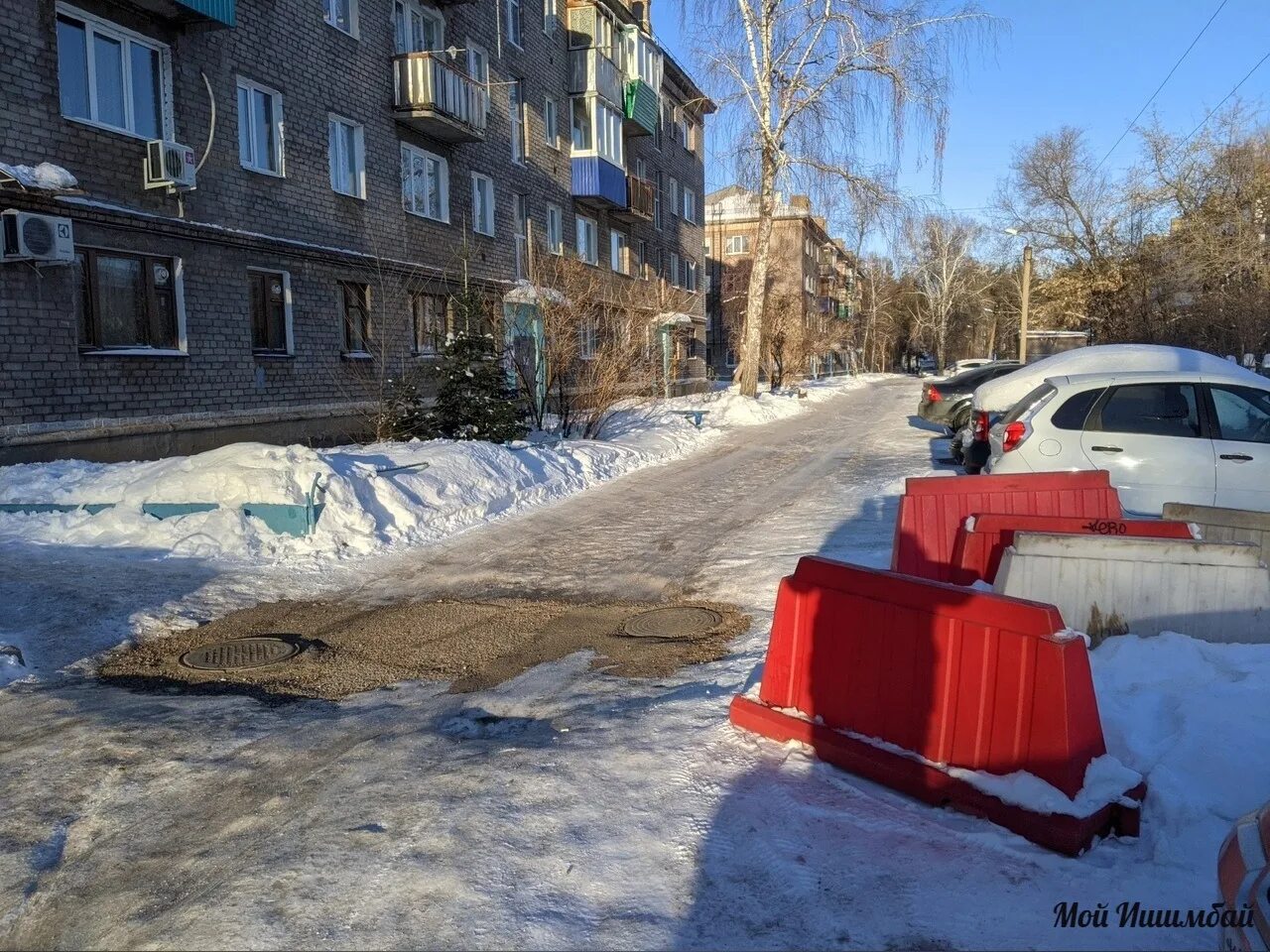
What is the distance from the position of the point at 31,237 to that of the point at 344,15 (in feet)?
30.1

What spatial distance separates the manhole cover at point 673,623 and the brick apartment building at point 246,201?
9.36 metres

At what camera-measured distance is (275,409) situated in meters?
15.9

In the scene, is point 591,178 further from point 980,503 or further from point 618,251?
point 980,503

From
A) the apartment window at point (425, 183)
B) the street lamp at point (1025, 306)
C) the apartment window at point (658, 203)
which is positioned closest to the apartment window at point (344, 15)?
the apartment window at point (425, 183)

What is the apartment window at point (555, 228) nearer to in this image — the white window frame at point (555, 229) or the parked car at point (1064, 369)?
the white window frame at point (555, 229)

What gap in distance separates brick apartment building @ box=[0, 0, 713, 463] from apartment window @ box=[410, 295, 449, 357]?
0.16ft

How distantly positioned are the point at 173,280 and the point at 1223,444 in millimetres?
13696

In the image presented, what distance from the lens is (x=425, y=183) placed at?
20672mm

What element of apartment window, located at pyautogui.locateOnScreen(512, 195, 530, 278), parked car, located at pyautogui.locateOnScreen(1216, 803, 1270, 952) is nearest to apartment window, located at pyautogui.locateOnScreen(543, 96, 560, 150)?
apartment window, located at pyautogui.locateOnScreen(512, 195, 530, 278)

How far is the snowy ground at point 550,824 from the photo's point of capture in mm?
2885

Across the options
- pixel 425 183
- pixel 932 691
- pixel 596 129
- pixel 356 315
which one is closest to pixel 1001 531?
pixel 932 691

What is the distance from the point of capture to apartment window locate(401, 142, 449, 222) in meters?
19.9

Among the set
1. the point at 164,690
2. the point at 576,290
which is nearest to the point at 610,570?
the point at 164,690

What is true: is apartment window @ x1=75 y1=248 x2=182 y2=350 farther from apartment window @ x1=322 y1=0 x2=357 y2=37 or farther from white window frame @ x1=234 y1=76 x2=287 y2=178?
apartment window @ x1=322 y1=0 x2=357 y2=37
